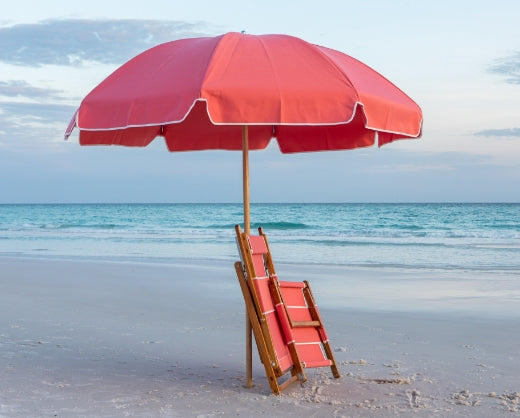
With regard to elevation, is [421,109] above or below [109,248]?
above

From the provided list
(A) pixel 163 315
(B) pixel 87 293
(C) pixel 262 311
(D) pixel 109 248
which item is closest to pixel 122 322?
(A) pixel 163 315

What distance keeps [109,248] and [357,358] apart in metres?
17.1

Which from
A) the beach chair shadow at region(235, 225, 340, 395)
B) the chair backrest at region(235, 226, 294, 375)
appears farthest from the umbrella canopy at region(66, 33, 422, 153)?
the beach chair shadow at region(235, 225, 340, 395)

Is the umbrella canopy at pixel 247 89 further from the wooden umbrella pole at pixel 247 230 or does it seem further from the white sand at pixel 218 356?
the white sand at pixel 218 356

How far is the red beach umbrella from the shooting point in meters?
3.97

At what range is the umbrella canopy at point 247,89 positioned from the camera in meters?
3.97

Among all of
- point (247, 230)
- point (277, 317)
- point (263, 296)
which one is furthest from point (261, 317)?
point (247, 230)

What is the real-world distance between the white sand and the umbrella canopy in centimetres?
178

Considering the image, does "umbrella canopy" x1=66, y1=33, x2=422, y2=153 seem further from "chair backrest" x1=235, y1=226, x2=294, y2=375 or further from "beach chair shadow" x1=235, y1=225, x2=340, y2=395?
"beach chair shadow" x1=235, y1=225, x2=340, y2=395

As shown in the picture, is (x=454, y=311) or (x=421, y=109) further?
(x=454, y=311)

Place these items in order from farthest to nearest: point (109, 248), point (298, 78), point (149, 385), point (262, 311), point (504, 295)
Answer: point (109, 248)
point (504, 295)
point (149, 385)
point (262, 311)
point (298, 78)

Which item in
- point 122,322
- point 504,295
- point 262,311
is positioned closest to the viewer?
point 262,311

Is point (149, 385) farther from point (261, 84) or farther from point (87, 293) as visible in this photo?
point (87, 293)

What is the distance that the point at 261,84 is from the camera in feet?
13.3
